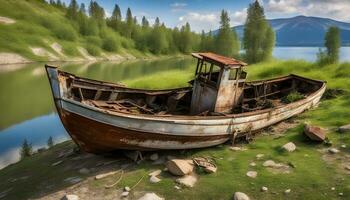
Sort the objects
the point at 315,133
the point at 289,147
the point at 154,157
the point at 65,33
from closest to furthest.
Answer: the point at 289,147 → the point at 154,157 → the point at 315,133 → the point at 65,33

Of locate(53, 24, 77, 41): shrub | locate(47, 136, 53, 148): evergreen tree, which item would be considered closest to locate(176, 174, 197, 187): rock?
locate(47, 136, 53, 148): evergreen tree

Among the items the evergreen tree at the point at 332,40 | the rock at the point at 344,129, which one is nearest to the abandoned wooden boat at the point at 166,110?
the rock at the point at 344,129

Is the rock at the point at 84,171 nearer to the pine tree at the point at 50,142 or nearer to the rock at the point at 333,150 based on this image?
the pine tree at the point at 50,142

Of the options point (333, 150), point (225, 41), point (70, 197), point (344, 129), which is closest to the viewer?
point (70, 197)

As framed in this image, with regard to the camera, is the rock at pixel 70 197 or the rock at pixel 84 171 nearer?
the rock at pixel 70 197

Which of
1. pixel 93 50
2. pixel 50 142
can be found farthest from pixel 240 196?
pixel 93 50

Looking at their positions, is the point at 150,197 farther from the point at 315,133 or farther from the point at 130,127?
the point at 315,133

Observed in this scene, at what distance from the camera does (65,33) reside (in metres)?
117

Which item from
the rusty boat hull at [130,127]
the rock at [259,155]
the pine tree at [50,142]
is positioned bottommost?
the pine tree at [50,142]

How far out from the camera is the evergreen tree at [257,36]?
60.7 metres

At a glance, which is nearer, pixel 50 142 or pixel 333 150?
pixel 333 150

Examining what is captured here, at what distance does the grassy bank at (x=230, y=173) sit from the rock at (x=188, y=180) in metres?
0.17

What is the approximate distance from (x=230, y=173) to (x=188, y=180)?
1.50 metres

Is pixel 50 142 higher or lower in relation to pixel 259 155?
lower
